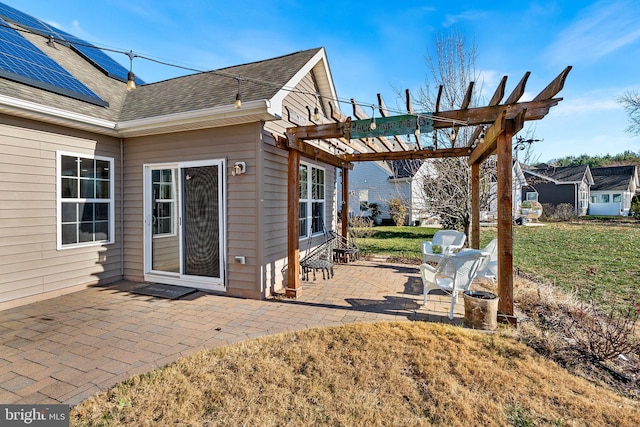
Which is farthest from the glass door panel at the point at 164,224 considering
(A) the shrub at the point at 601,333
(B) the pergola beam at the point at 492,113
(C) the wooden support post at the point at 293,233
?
(A) the shrub at the point at 601,333

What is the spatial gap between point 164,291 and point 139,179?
85.6 inches

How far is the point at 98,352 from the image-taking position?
3217 millimetres

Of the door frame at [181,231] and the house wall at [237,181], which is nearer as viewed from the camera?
the house wall at [237,181]

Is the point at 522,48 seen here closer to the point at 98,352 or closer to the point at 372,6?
the point at 372,6

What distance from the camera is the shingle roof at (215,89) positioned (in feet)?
17.2

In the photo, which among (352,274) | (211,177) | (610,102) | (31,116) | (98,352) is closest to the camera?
(98,352)

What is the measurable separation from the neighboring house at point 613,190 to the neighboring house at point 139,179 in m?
35.1

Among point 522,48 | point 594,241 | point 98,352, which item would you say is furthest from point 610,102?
point 98,352

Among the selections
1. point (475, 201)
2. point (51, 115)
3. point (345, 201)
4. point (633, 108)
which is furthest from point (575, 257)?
point (51, 115)

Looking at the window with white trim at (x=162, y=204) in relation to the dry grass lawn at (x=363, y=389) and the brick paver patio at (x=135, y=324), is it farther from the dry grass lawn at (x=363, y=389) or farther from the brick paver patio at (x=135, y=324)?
the dry grass lawn at (x=363, y=389)

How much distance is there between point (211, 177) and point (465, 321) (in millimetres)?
4361

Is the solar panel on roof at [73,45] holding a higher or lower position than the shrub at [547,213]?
higher

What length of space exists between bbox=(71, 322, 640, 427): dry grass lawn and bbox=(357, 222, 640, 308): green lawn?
3.78m

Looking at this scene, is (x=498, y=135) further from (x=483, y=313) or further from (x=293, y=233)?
(x=293, y=233)
